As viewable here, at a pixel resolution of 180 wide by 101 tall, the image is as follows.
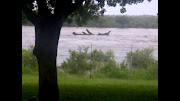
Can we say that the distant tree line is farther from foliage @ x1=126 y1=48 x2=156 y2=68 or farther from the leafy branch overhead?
foliage @ x1=126 y1=48 x2=156 y2=68

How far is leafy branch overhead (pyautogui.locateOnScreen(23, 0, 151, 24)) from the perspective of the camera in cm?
464

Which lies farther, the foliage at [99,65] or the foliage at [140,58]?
the foliage at [99,65]

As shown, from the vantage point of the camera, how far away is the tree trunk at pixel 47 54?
4.55 meters

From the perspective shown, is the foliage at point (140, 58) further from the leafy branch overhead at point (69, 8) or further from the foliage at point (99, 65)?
the leafy branch overhead at point (69, 8)

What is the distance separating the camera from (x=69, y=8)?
474cm

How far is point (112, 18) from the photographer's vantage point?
5762 mm

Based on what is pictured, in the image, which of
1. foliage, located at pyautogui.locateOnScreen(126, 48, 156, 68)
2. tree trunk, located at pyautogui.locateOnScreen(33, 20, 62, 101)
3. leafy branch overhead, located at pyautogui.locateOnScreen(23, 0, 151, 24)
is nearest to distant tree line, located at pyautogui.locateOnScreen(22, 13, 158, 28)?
leafy branch overhead, located at pyautogui.locateOnScreen(23, 0, 151, 24)

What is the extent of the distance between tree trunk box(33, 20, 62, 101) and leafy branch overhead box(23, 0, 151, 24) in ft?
0.67

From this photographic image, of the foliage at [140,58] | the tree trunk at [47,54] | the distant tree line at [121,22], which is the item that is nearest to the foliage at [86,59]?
the foliage at [140,58]

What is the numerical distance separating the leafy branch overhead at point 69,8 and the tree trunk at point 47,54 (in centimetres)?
20

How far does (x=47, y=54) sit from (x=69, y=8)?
3.07 feet

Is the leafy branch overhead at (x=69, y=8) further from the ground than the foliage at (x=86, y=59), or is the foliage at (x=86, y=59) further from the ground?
the leafy branch overhead at (x=69, y=8)

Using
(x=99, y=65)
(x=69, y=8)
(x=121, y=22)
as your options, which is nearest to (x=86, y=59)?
(x=99, y=65)
